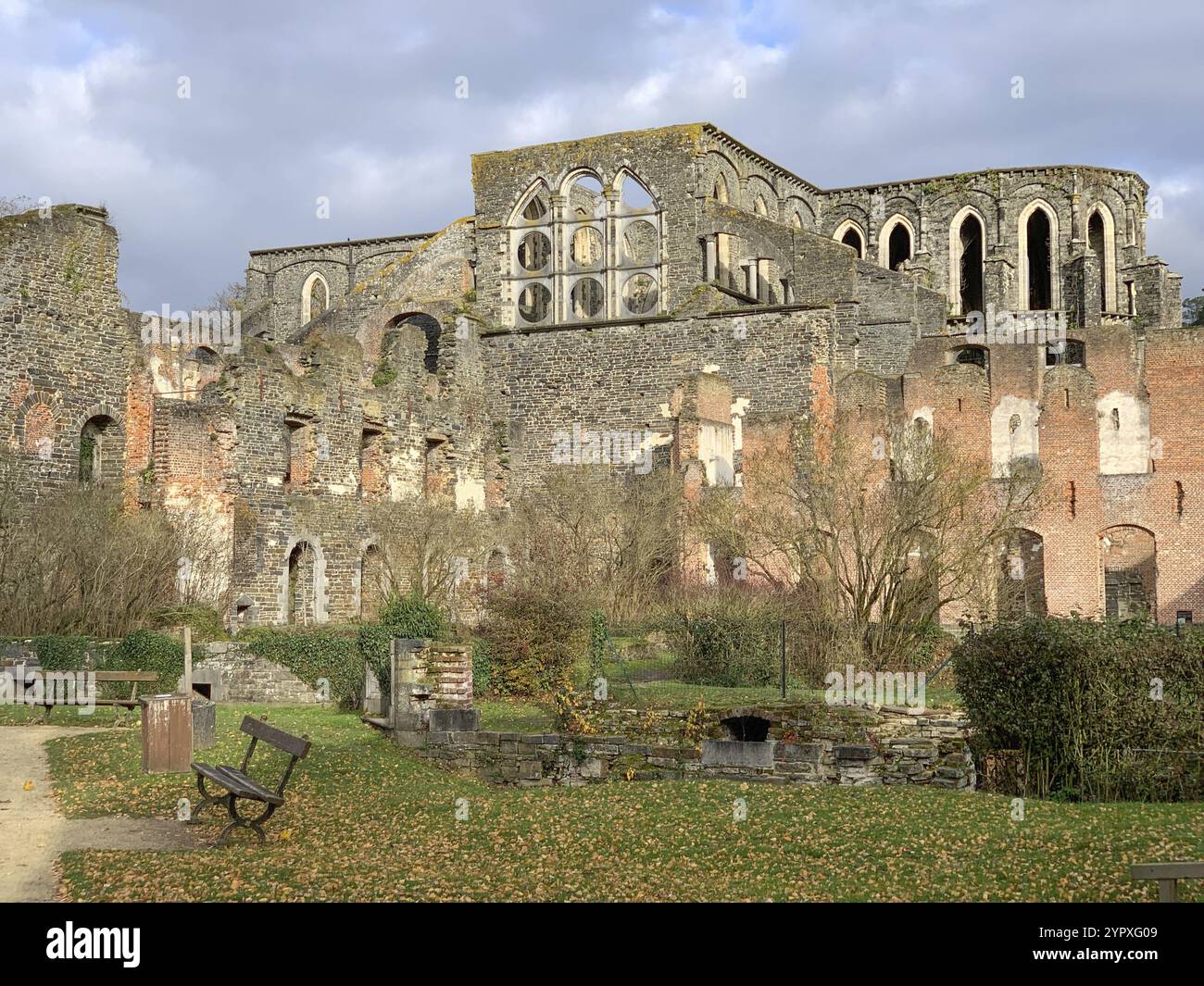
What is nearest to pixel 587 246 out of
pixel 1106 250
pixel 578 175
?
pixel 578 175

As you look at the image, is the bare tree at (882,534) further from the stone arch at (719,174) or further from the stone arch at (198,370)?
the stone arch at (719,174)

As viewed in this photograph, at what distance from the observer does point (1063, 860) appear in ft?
31.8

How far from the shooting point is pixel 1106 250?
144ft

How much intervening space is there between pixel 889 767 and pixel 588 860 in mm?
4592

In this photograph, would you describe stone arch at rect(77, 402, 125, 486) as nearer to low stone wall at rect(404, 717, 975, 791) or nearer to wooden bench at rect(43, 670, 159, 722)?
wooden bench at rect(43, 670, 159, 722)

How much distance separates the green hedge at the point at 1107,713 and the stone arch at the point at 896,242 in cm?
3387

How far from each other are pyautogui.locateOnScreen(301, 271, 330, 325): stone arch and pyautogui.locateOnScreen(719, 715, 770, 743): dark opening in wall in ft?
116

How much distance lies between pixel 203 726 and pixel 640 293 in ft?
77.9

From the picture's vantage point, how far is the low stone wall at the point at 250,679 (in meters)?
20.5

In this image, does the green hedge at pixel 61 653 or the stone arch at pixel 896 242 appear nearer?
the green hedge at pixel 61 653

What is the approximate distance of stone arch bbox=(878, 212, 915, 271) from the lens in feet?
150

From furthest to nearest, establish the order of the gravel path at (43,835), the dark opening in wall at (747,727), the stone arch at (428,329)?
the stone arch at (428,329), the dark opening in wall at (747,727), the gravel path at (43,835)

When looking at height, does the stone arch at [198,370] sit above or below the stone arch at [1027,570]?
above

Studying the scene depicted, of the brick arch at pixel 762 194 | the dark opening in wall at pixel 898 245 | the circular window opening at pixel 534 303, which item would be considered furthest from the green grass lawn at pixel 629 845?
the dark opening in wall at pixel 898 245
